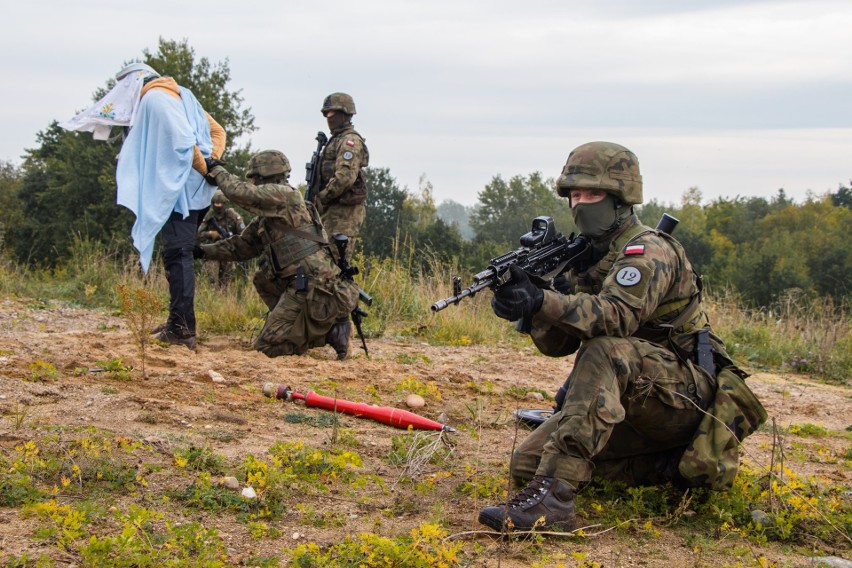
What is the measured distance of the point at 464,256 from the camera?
78.9ft

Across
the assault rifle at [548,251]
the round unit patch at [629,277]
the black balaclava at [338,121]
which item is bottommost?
the round unit patch at [629,277]

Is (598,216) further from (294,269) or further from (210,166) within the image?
(210,166)

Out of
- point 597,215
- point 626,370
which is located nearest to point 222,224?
point 597,215

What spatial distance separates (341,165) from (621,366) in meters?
5.48

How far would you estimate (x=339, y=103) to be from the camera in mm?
8820

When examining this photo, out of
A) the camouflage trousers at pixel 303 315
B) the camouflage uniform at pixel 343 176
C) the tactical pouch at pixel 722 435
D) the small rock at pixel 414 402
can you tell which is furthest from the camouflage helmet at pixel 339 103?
the tactical pouch at pixel 722 435

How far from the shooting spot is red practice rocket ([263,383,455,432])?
199 inches

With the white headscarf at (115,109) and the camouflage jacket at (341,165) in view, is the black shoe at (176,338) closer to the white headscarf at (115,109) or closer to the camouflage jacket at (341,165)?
the white headscarf at (115,109)

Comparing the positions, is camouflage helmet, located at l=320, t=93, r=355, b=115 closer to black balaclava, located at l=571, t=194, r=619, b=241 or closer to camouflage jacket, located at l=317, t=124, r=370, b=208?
camouflage jacket, located at l=317, t=124, r=370, b=208

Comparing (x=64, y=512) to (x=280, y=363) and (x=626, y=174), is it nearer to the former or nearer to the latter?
(x=626, y=174)

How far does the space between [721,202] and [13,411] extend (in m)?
52.3

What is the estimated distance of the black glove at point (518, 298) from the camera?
11.5 ft

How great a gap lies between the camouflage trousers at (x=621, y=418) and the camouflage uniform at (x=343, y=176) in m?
4.98

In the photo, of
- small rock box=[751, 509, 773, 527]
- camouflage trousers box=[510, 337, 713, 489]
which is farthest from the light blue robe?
small rock box=[751, 509, 773, 527]
